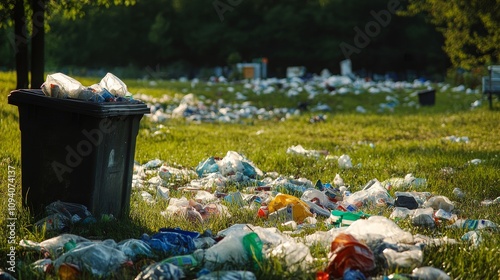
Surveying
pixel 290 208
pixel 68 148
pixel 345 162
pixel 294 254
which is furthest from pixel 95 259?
pixel 345 162

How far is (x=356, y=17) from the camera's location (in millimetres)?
49156

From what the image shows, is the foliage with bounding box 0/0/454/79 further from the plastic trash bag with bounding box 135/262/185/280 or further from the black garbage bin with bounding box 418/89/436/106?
the plastic trash bag with bounding box 135/262/185/280

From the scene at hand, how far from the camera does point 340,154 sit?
1001cm

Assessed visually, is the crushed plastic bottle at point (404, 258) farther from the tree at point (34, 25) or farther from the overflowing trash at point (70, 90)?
the tree at point (34, 25)

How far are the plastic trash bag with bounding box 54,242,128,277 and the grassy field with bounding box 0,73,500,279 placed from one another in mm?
95

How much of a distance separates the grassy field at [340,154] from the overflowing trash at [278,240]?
9 centimetres

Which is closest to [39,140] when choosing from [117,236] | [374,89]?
[117,236]

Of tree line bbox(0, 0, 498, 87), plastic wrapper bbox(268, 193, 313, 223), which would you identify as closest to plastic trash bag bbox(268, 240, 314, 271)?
plastic wrapper bbox(268, 193, 313, 223)

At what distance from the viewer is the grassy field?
4.46m

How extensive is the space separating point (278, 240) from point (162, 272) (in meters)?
0.99

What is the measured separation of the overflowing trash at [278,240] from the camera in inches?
160

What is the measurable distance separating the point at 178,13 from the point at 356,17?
12520mm

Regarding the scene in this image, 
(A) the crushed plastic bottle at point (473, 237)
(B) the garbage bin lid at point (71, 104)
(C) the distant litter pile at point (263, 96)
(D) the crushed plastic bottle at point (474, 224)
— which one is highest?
(B) the garbage bin lid at point (71, 104)

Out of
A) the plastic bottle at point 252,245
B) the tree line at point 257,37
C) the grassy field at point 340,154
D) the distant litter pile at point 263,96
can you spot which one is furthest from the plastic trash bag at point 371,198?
the tree line at point 257,37
